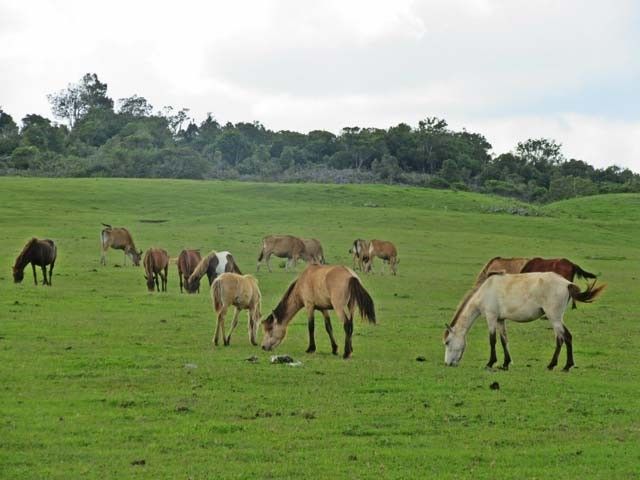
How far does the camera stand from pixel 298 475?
28.0ft

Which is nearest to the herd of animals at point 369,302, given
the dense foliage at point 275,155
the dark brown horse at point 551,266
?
the dark brown horse at point 551,266

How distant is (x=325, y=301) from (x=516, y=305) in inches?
124

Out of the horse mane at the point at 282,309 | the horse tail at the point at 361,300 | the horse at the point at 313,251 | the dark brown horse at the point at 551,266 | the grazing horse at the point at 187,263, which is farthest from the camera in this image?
the horse at the point at 313,251

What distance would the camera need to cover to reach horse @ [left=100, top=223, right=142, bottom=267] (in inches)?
1394

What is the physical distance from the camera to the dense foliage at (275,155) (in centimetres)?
8362

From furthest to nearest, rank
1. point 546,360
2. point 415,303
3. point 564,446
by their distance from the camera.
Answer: point 415,303, point 546,360, point 564,446

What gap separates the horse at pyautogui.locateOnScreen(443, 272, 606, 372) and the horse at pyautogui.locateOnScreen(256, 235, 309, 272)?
20171 mm

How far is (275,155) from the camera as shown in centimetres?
12056

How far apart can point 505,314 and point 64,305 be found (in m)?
11.4

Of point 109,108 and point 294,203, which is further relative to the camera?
point 109,108

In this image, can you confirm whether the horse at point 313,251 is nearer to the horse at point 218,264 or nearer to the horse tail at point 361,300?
the horse at point 218,264

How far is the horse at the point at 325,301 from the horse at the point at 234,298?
0.55 m

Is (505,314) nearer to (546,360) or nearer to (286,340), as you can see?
(546,360)

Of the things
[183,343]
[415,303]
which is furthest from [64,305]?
[415,303]
